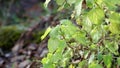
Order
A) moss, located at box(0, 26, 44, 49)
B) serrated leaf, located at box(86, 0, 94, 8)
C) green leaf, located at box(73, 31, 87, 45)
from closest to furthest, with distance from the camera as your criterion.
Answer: serrated leaf, located at box(86, 0, 94, 8), green leaf, located at box(73, 31, 87, 45), moss, located at box(0, 26, 44, 49)

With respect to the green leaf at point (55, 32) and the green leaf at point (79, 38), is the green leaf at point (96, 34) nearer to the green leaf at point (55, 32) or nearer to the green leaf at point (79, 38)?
the green leaf at point (79, 38)

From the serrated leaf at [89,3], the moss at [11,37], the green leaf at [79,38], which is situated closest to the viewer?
the serrated leaf at [89,3]

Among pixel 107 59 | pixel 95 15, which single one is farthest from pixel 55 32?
pixel 107 59

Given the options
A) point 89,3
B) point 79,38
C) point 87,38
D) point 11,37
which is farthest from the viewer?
point 11,37

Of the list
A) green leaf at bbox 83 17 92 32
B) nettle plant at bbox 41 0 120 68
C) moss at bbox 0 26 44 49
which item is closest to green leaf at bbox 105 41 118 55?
nettle plant at bbox 41 0 120 68

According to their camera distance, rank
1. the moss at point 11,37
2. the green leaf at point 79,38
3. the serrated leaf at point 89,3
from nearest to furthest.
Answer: the serrated leaf at point 89,3 → the green leaf at point 79,38 → the moss at point 11,37

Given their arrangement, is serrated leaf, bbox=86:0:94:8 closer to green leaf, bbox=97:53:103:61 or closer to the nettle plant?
the nettle plant

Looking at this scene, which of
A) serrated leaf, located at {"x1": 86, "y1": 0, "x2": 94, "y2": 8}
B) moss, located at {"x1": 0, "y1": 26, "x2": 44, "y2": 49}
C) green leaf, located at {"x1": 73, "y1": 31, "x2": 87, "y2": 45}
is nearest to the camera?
serrated leaf, located at {"x1": 86, "y1": 0, "x2": 94, "y2": 8}

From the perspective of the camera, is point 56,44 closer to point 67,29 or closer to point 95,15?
point 67,29

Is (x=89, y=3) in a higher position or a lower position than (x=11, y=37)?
lower

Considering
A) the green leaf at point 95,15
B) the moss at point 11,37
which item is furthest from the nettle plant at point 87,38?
the moss at point 11,37
